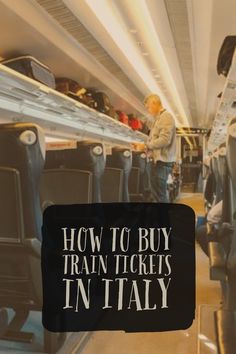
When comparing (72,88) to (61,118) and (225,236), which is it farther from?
(225,236)

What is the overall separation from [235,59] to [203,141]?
19 centimetres

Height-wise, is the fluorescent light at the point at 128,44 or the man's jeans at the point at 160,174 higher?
the fluorescent light at the point at 128,44

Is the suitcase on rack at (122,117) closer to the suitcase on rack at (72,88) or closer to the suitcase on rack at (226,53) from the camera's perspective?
the suitcase on rack at (226,53)

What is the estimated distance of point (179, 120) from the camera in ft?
2.45

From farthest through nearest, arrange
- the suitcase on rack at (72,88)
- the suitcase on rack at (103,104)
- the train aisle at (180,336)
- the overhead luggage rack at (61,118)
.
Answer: the suitcase on rack at (72,88) < the suitcase on rack at (103,104) < the overhead luggage rack at (61,118) < the train aisle at (180,336)

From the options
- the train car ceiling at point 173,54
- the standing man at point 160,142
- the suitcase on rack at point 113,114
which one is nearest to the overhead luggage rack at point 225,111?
the train car ceiling at point 173,54

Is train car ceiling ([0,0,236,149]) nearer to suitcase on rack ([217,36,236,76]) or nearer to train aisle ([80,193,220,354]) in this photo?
suitcase on rack ([217,36,236,76])

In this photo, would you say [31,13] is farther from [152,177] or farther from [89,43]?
[152,177]

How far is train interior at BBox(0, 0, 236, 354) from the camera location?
2.24ft

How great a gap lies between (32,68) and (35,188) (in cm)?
85

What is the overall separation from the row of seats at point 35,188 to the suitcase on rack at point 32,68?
0.68 meters

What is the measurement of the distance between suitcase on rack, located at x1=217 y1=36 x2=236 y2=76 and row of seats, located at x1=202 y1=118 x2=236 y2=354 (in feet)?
0.34

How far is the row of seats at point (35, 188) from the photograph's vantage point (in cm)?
67

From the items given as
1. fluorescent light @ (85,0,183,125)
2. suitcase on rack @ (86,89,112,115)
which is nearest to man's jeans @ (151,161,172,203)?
fluorescent light @ (85,0,183,125)
